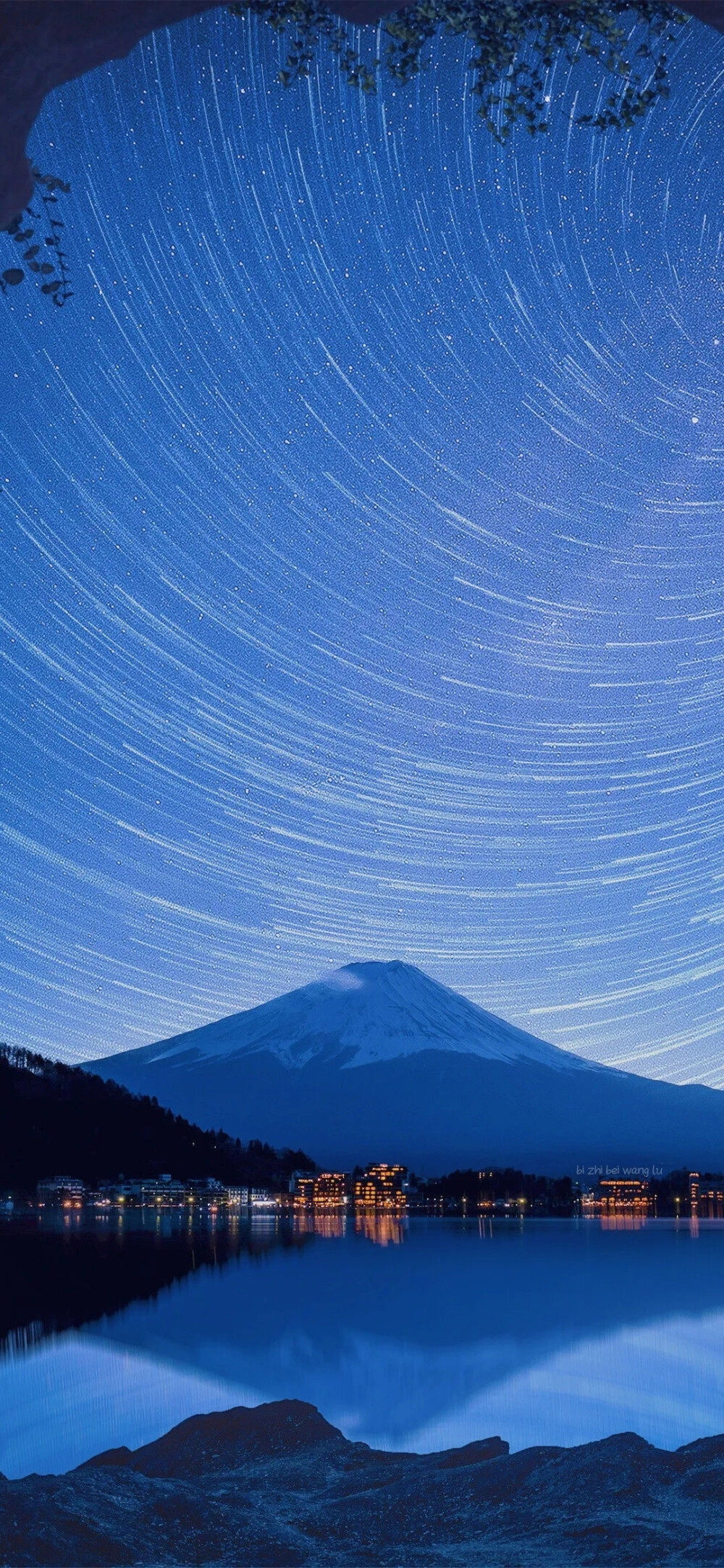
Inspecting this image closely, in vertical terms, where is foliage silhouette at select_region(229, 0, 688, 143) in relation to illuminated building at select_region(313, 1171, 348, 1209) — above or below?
above

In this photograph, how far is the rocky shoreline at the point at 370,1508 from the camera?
6.65m

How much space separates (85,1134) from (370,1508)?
114 m

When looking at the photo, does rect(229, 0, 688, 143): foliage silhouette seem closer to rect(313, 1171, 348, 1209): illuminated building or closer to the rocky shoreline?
the rocky shoreline

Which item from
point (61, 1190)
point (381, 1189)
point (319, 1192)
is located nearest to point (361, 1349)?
point (61, 1190)

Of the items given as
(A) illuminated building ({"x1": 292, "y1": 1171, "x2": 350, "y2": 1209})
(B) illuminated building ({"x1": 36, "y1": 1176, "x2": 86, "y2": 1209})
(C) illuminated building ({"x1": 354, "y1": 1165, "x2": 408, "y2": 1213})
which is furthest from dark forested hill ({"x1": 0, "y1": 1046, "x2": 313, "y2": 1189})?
(C) illuminated building ({"x1": 354, "y1": 1165, "x2": 408, "y2": 1213})

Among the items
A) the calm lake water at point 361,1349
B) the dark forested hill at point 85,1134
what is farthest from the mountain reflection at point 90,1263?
the dark forested hill at point 85,1134

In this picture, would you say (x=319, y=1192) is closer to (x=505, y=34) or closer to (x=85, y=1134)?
(x=85, y=1134)

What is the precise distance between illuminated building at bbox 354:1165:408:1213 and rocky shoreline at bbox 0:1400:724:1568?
567 feet

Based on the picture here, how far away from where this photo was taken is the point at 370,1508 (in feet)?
26.6

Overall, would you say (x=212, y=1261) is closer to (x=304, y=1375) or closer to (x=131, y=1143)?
(x=304, y=1375)

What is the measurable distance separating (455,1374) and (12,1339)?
640 cm

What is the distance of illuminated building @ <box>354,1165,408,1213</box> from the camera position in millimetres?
180500

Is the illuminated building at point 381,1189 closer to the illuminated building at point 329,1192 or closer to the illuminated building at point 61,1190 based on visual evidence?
the illuminated building at point 329,1192

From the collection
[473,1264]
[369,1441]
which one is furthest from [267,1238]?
[369,1441]
